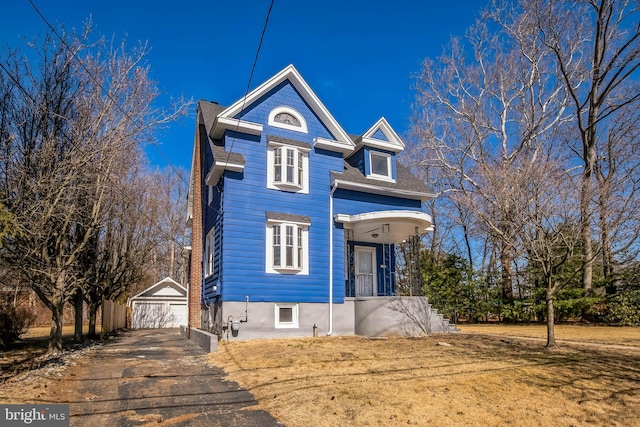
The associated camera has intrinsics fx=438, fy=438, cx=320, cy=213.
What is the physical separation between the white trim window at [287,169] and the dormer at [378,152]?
3250mm

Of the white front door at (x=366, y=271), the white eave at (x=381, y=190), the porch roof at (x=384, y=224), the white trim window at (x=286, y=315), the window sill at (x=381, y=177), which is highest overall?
the window sill at (x=381, y=177)

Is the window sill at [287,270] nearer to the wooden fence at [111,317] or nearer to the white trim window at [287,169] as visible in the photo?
the white trim window at [287,169]

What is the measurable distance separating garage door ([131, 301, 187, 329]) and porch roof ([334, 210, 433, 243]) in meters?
18.5

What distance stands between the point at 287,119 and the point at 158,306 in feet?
67.1

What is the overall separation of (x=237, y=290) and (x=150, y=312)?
19564 millimetres

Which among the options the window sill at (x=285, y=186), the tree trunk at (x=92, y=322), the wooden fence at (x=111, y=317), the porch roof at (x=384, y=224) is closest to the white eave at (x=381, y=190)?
the porch roof at (x=384, y=224)

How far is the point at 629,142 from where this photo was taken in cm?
2412

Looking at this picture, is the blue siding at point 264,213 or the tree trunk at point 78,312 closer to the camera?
the blue siding at point 264,213

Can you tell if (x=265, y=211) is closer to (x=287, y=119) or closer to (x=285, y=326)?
(x=287, y=119)

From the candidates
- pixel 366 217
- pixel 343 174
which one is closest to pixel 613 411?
pixel 366 217

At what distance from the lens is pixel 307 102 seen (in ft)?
57.4

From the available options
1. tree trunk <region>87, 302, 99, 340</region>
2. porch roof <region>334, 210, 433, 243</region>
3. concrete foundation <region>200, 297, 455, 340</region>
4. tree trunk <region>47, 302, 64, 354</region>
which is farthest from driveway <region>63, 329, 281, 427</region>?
tree trunk <region>87, 302, 99, 340</region>

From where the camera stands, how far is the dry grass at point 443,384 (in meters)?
6.13

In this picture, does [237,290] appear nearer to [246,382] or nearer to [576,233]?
[246,382]
